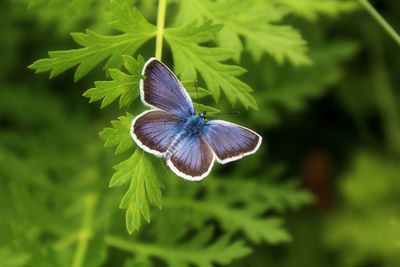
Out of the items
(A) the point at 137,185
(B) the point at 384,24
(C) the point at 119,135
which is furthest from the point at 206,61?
(B) the point at 384,24

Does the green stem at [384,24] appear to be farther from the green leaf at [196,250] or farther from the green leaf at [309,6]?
the green leaf at [196,250]

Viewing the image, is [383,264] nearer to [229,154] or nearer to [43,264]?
[229,154]

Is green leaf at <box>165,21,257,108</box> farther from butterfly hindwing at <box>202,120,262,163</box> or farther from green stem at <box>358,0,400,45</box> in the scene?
green stem at <box>358,0,400,45</box>

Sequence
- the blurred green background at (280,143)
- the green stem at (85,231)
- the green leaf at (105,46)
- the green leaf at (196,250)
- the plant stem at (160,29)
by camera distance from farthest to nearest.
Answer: the blurred green background at (280,143) → the green stem at (85,231) → the green leaf at (196,250) → the plant stem at (160,29) → the green leaf at (105,46)

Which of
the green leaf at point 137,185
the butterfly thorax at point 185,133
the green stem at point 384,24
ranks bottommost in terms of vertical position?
the green leaf at point 137,185

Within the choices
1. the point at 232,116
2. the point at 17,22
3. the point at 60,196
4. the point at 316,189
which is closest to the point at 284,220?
the point at 316,189

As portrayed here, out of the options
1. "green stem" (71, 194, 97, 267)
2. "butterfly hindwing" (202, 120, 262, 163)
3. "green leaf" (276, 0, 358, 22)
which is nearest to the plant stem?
"butterfly hindwing" (202, 120, 262, 163)

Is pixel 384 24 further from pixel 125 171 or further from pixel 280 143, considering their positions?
pixel 280 143

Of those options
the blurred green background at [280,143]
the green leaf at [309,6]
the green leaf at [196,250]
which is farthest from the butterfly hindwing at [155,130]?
the green leaf at [309,6]
